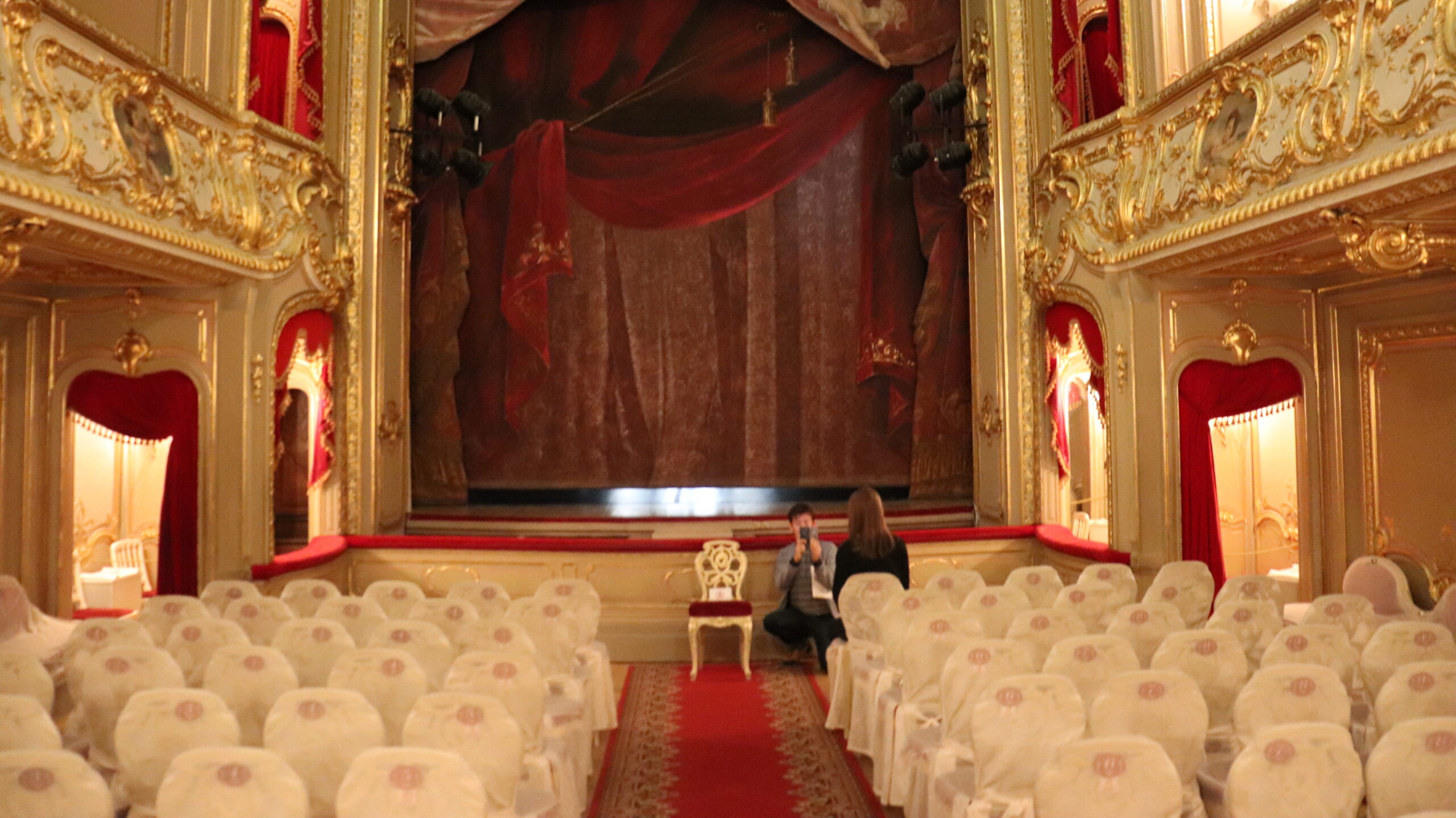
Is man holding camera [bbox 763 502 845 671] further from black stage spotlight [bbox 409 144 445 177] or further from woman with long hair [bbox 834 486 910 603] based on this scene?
black stage spotlight [bbox 409 144 445 177]

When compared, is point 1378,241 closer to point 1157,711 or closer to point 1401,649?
point 1401,649

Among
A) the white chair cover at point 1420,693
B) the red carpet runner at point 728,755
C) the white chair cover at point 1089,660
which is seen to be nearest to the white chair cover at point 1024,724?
the white chair cover at point 1089,660

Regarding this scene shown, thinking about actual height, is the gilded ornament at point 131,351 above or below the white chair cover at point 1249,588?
above

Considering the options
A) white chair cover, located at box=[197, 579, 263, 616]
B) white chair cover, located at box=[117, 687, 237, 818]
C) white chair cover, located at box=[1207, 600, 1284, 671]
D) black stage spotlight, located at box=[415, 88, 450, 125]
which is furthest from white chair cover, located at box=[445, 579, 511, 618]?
black stage spotlight, located at box=[415, 88, 450, 125]

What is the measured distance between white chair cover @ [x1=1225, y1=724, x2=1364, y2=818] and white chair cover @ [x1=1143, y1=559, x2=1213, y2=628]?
3.48 meters

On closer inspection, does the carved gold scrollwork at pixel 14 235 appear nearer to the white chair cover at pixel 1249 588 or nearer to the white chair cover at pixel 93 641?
the white chair cover at pixel 93 641

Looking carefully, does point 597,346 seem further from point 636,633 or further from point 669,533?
point 636,633

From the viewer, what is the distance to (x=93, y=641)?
4848 mm

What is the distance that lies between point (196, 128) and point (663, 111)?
6171 mm

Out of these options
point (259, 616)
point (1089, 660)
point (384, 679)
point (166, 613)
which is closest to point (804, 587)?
point (259, 616)

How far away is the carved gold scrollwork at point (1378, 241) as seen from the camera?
6.02 meters

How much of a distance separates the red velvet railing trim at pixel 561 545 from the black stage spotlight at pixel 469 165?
3.99 m

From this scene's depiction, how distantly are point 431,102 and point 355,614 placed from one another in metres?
6.79

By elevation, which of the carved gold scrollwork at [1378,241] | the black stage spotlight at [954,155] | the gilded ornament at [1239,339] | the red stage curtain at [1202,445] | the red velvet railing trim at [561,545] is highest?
the black stage spotlight at [954,155]
